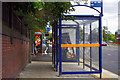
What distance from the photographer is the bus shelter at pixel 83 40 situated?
7875 millimetres

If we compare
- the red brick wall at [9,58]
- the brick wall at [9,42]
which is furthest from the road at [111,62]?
the brick wall at [9,42]

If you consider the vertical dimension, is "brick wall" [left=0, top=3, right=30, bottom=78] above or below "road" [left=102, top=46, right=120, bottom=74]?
above

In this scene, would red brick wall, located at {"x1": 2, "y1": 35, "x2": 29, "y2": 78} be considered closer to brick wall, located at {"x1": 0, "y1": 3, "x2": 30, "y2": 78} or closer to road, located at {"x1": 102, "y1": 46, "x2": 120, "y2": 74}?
brick wall, located at {"x1": 0, "y1": 3, "x2": 30, "y2": 78}

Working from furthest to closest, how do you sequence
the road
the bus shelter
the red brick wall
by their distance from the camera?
the road < the bus shelter < the red brick wall

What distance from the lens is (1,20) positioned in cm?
422

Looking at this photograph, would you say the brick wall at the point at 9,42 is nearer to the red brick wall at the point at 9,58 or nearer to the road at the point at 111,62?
the red brick wall at the point at 9,58

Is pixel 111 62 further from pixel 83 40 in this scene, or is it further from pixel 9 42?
pixel 9 42

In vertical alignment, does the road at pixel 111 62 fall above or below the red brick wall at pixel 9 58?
below

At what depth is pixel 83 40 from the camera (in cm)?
966

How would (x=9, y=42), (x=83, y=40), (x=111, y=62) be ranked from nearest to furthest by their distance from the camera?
1. (x=9, y=42)
2. (x=83, y=40)
3. (x=111, y=62)

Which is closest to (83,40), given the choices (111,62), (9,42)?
(9,42)

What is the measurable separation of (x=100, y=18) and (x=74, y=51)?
337 centimetres

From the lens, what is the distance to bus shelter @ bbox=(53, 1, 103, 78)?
7875 millimetres

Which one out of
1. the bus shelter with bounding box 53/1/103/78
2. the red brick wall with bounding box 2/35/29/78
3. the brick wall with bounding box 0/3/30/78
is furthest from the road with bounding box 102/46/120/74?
the brick wall with bounding box 0/3/30/78
